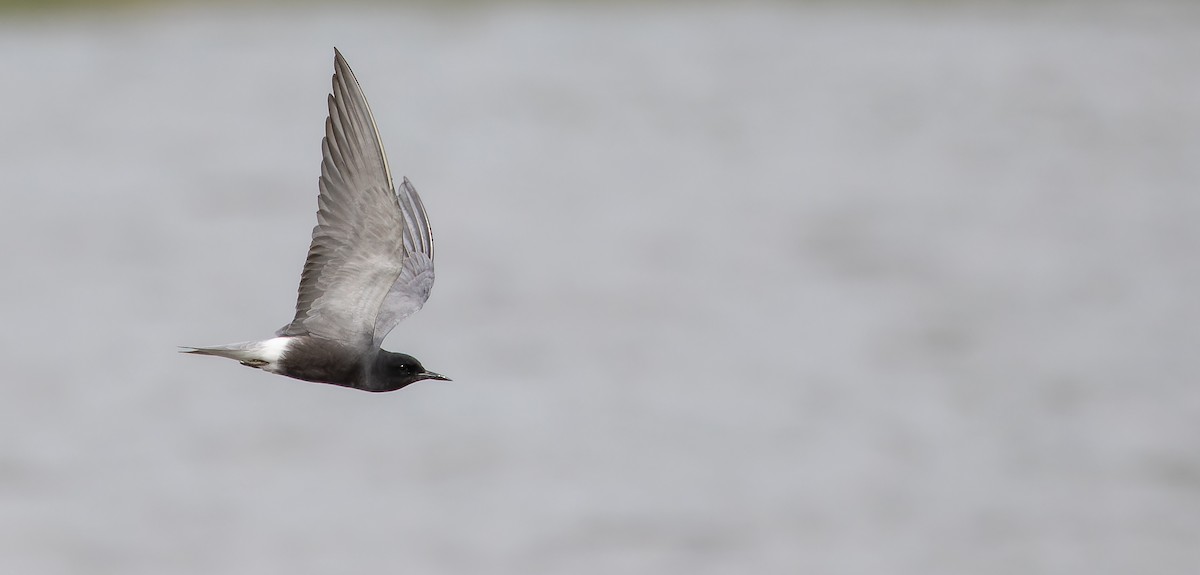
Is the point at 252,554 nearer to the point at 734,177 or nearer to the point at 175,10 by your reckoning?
the point at 734,177

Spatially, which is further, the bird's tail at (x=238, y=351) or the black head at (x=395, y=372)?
the black head at (x=395, y=372)

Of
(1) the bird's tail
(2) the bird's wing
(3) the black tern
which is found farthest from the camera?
(2) the bird's wing

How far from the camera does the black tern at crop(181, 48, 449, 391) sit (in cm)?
634

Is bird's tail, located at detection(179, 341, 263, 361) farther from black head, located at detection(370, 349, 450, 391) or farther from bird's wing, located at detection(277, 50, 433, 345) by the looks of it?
black head, located at detection(370, 349, 450, 391)

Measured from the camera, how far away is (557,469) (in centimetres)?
3100

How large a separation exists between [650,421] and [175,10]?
2521cm

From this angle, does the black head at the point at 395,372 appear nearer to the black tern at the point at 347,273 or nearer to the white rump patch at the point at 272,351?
the black tern at the point at 347,273

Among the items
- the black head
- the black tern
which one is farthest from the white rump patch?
the black head

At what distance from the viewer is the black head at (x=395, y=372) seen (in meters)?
6.35

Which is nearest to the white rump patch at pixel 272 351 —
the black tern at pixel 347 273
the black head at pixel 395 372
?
the black tern at pixel 347 273

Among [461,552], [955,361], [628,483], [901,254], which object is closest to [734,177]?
[901,254]

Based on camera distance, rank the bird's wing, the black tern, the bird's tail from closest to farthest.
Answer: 1. the bird's tail
2. the black tern
3. the bird's wing

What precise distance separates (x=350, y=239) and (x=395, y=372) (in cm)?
57

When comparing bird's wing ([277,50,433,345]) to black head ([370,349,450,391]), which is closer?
black head ([370,349,450,391])
